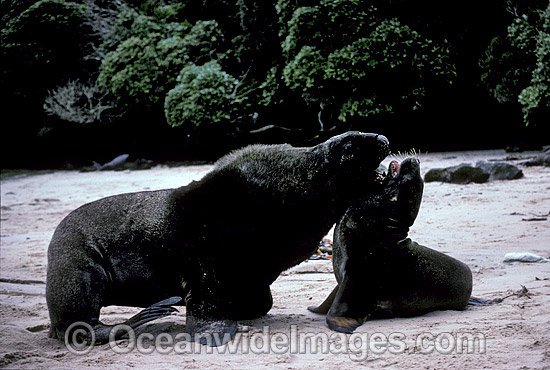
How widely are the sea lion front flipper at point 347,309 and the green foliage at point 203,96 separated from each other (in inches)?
497

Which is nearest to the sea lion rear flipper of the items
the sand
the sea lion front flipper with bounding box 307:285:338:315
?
the sand

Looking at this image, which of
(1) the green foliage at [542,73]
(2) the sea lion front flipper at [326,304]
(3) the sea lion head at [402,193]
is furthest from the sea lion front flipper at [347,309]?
(1) the green foliage at [542,73]

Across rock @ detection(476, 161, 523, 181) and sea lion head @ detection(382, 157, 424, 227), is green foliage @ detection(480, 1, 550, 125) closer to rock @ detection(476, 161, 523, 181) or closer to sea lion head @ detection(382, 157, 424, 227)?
rock @ detection(476, 161, 523, 181)

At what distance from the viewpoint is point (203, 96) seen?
50.9ft

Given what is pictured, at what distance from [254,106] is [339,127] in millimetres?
3121

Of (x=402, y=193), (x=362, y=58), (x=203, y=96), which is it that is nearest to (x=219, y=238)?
(x=402, y=193)

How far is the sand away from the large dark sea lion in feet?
0.77

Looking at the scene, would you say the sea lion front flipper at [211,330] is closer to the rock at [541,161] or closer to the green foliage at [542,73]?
the rock at [541,161]

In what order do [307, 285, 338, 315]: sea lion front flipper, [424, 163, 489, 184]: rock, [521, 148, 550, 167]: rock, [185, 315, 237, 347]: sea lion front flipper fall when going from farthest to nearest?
[521, 148, 550, 167]: rock < [424, 163, 489, 184]: rock < [307, 285, 338, 315]: sea lion front flipper < [185, 315, 237, 347]: sea lion front flipper

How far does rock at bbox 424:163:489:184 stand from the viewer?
8.69 meters

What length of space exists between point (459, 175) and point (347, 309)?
6222mm

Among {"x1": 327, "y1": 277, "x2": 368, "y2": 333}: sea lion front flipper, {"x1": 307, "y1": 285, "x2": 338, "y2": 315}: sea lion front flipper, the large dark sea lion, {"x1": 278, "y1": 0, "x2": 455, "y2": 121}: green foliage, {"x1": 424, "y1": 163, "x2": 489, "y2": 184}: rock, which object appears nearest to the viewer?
{"x1": 327, "y1": 277, "x2": 368, "y2": 333}: sea lion front flipper

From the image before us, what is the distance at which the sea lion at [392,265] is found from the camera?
3.35m

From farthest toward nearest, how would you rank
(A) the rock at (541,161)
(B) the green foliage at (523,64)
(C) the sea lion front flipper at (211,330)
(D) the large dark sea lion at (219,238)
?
(B) the green foliage at (523,64) → (A) the rock at (541,161) → (D) the large dark sea lion at (219,238) → (C) the sea lion front flipper at (211,330)
